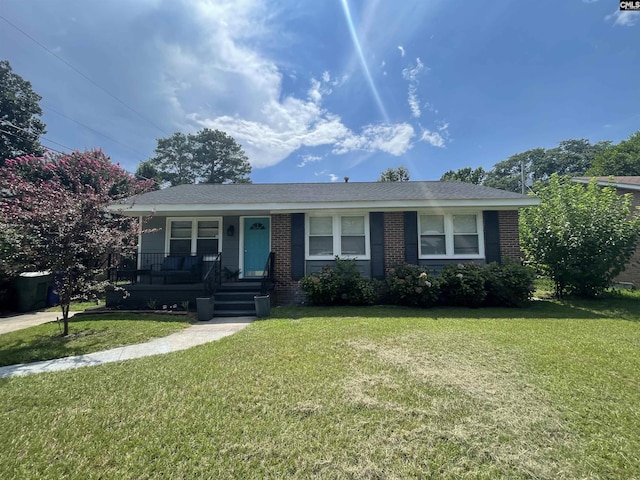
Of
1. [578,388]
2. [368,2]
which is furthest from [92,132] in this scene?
[578,388]

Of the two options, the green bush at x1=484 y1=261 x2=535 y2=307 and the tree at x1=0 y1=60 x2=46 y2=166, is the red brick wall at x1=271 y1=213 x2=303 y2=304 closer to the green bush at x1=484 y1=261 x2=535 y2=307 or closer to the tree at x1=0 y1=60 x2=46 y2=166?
the green bush at x1=484 y1=261 x2=535 y2=307

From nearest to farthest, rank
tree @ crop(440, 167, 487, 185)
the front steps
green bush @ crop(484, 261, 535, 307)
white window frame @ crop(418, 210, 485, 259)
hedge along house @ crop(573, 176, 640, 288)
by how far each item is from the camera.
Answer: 1. the front steps
2. green bush @ crop(484, 261, 535, 307)
3. white window frame @ crop(418, 210, 485, 259)
4. hedge along house @ crop(573, 176, 640, 288)
5. tree @ crop(440, 167, 487, 185)

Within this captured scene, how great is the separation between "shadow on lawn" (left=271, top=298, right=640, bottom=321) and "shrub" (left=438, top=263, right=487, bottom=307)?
32 cm

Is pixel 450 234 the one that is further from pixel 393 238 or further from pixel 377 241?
pixel 377 241

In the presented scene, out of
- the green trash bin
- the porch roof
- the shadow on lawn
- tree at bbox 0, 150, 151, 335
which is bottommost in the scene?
the shadow on lawn

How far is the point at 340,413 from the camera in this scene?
274 cm

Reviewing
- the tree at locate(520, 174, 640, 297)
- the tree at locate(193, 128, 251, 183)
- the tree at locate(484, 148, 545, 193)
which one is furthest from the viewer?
the tree at locate(484, 148, 545, 193)

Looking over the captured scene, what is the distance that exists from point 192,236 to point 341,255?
5.40 m

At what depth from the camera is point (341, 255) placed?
372 inches

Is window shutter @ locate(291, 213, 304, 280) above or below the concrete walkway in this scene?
above

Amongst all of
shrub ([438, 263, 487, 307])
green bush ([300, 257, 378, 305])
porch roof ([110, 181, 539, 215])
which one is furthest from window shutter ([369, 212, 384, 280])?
shrub ([438, 263, 487, 307])

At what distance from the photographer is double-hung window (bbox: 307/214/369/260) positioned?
9438mm

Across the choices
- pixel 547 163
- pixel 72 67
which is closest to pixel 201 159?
pixel 72 67

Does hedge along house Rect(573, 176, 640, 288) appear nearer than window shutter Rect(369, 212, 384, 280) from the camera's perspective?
No
